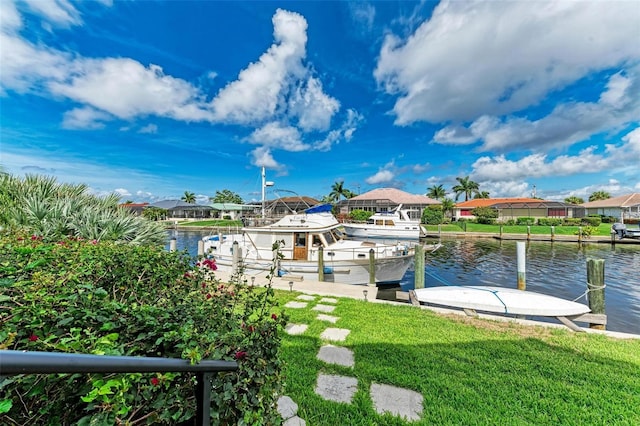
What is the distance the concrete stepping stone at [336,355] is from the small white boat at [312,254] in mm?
5610

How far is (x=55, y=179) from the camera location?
22.4 feet

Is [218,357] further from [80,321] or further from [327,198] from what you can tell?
[327,198]

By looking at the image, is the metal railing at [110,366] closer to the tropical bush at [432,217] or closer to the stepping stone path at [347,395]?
the stepping stone path at [347,395]

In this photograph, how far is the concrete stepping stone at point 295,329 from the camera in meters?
4.21

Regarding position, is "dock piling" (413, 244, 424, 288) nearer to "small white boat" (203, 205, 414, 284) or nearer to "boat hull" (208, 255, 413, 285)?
"small white boat" (203, 205, 414, 284)

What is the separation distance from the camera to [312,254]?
1005 centimetres

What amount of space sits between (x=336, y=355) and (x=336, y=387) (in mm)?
671

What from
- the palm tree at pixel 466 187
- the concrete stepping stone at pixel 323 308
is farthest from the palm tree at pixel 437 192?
the concrete stepping stone at pixel 323 308

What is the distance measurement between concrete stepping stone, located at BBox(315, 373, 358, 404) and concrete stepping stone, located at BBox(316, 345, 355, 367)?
0.29 metres

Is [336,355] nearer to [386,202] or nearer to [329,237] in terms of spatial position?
[329,237]

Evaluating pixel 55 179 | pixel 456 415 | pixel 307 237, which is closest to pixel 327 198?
pixel 307 237

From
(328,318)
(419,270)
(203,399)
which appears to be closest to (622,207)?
(419,270)

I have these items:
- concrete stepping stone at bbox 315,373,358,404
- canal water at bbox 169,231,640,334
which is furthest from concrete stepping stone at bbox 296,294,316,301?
canal water at bbox 169,231,640,334

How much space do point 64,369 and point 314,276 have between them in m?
9.14
